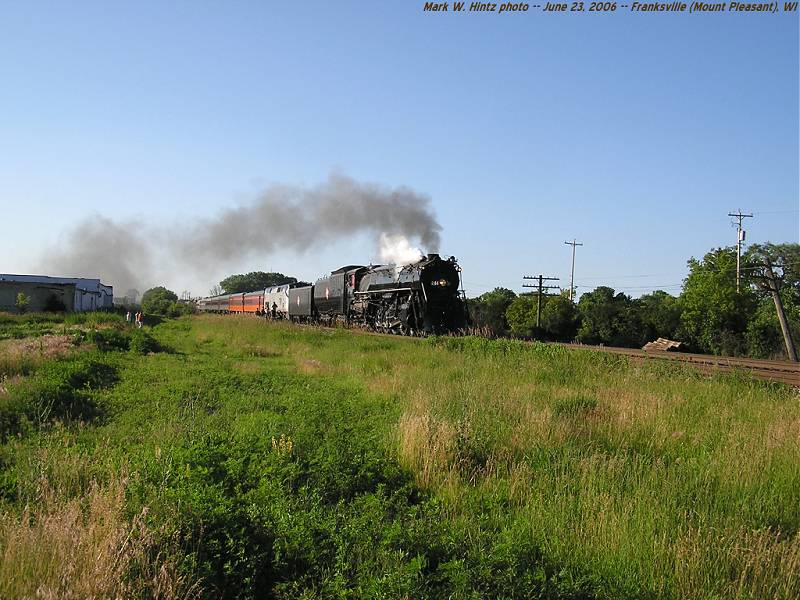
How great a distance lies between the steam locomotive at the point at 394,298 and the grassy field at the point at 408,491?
1290cm

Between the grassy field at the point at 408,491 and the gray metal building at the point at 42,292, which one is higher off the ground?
the gray metal building at the point at 42,292

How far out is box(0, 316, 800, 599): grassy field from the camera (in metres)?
4.02

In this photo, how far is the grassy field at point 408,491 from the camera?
402 cm

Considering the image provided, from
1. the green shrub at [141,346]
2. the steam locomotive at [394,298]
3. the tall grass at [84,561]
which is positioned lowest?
the tall grass at [84,561]

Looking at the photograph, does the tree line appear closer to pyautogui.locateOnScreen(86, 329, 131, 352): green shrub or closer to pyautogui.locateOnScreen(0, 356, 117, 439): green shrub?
pyautogui.locateOnScreen(86, 329, 131, 352): green shrub

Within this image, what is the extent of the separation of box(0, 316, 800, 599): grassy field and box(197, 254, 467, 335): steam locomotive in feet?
42.3

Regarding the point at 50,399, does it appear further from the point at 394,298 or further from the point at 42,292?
the point at 42,292

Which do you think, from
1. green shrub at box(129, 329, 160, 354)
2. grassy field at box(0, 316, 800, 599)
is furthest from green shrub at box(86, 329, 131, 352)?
grassy field at box(0, 316, 800, 599)

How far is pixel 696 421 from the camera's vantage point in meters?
8.35

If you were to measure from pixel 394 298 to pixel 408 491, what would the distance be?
812 inches

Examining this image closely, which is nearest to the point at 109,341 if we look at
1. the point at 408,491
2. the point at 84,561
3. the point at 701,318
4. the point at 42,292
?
the point at 408,491

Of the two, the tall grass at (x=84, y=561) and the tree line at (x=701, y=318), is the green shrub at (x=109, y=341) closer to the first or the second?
the tall grass at (x=84, y=561)

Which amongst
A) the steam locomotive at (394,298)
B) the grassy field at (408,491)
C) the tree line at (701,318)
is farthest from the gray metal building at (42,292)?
the grassy field at (408,491)

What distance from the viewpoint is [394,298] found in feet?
87.2
